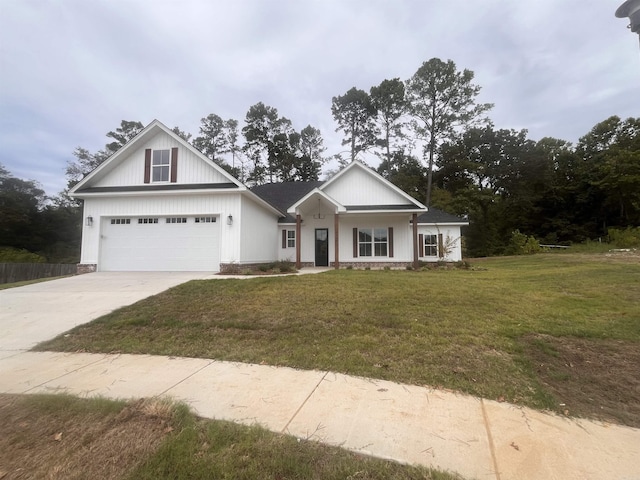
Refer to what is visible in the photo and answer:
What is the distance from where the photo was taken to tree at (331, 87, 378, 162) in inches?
1441

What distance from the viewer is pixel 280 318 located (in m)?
6.51

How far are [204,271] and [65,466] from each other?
37.9ft

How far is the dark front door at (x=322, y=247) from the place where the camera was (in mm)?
18156

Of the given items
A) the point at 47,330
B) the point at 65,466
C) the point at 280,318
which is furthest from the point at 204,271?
the point at 65,466

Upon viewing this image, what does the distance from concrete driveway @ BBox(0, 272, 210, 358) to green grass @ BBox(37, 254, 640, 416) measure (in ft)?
1.99

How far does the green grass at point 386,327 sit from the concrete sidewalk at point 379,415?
14.4 inches

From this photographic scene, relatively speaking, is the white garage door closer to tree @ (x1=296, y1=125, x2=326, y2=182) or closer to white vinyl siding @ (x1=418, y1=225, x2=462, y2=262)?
white vinyl siding @ (x1=418, y1=225, x2=462, y2=262)

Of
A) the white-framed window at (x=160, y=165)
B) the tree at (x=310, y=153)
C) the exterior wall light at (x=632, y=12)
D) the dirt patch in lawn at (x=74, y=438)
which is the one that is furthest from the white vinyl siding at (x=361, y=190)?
the tree at (x=310, y=153)

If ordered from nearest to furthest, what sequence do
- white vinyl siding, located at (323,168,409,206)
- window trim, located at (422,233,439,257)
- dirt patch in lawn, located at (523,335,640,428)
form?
dirt patch in lawn, located at (523,335,640,428), white vinyl siding, located at (323,168,409,206), window trim, located at (422,233,439,257)

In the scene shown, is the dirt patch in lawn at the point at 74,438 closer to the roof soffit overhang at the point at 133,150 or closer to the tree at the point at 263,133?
the roof soffit overhang at the point at 133,150

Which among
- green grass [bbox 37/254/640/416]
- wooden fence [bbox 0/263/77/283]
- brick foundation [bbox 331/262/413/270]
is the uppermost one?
brick foundation [bbox 331/262/413/270]

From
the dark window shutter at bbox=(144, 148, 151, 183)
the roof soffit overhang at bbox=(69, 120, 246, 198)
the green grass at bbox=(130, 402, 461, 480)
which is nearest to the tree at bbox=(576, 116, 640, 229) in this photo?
the roof soffit overhang at bbox=(69, 120, 246, 198)

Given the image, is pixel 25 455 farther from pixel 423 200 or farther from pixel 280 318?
pixel 423 200

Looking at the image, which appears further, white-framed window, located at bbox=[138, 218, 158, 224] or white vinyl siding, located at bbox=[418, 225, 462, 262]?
white vinyl siding, located at bbox=[418, 225, 462, 262]
